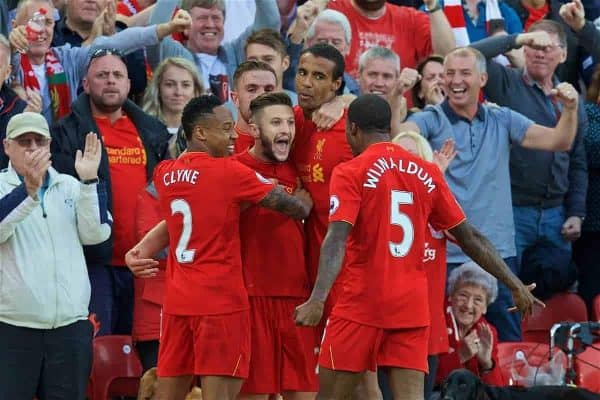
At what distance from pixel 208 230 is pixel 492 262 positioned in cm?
171

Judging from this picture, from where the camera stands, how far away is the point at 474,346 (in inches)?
431

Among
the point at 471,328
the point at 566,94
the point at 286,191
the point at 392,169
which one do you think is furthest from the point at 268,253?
the point at 566,94

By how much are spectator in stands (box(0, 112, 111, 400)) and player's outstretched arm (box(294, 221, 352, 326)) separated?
2107 millimetres

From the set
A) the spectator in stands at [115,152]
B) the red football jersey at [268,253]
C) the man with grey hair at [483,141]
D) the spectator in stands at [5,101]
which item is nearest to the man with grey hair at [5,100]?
the spectator in stands at [5,101]

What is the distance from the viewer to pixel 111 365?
10.8m

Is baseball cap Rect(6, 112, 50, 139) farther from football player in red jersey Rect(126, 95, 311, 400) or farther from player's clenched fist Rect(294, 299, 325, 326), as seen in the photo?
player's clenched fist Rect(294, 299, 325, 326)

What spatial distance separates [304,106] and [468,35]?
463 cm

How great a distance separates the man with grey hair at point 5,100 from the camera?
10.9 m

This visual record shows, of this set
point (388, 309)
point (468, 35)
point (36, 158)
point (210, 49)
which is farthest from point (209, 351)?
point (468, 35)

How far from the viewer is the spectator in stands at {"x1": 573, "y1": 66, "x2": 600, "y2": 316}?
1310 cm

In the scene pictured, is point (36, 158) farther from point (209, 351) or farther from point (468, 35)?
point (468, 35)

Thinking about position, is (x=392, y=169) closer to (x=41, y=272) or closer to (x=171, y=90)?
(x=41, y=272)

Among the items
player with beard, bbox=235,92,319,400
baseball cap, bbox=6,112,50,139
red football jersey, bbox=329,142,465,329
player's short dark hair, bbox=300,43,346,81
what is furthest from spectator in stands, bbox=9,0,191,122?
red football jersey, bbox=329,142,465,329

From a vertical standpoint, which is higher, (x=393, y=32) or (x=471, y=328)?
(x=393, y=32)
